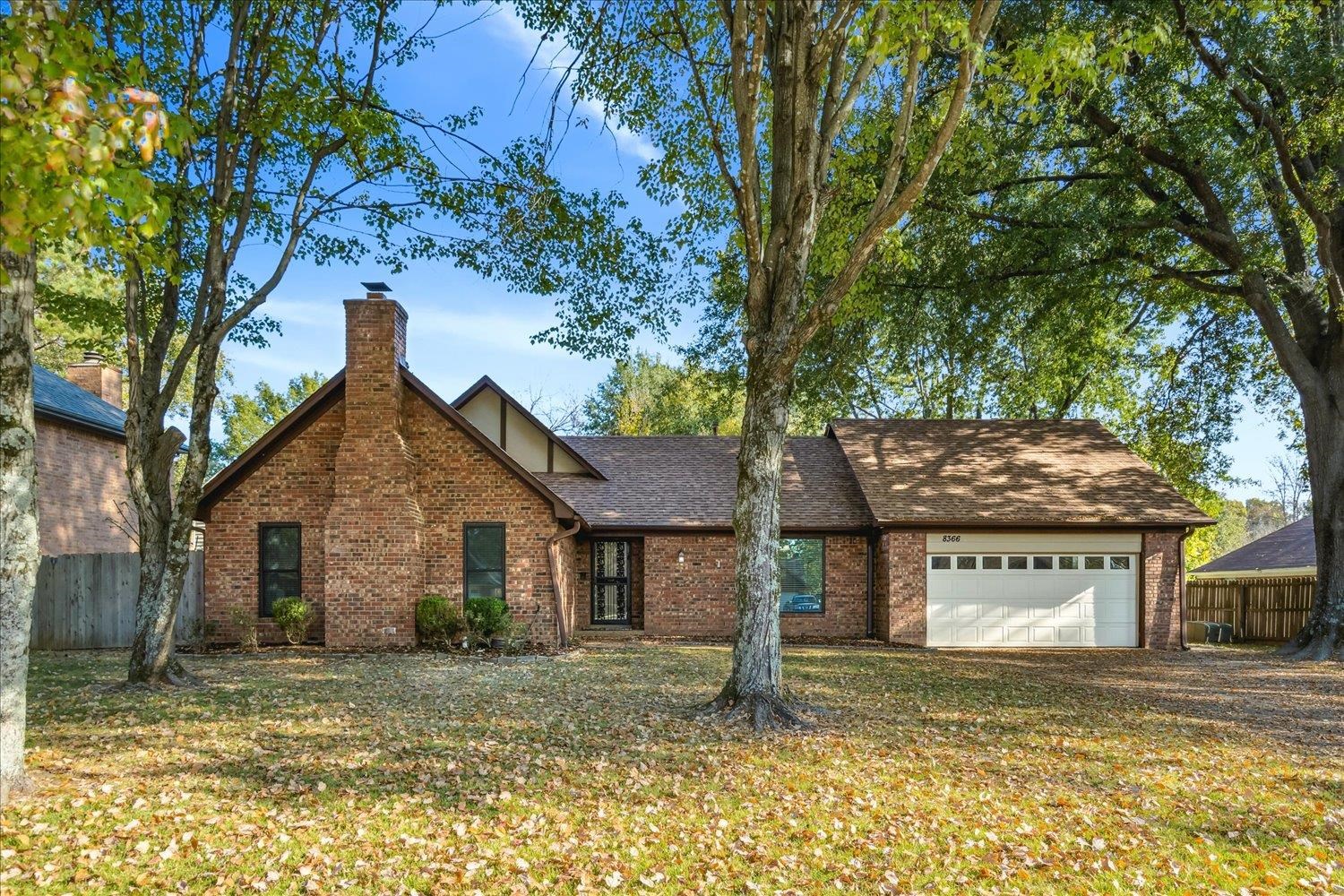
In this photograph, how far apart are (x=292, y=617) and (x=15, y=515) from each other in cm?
934

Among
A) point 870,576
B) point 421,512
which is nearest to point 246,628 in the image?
point 421,512

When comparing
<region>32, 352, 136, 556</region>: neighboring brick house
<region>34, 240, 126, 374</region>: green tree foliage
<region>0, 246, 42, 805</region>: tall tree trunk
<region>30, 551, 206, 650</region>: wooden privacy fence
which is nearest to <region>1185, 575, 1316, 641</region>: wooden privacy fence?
<region>0, 246, 42, 805</region>: tall tree trunk

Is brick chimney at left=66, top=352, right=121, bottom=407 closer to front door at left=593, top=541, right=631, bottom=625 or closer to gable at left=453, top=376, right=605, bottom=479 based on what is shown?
gable at left=453, top=376, right=605, bottom=479

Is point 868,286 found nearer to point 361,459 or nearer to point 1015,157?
point 1015,157

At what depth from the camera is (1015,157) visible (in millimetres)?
15086

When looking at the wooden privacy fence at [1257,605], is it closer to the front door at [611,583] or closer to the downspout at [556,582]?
the front door at [611,583]

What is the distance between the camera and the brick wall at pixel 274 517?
48.1 feet

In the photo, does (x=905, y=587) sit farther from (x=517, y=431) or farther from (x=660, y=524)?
(x=517, y=431)

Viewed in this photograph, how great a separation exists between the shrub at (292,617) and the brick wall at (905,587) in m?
11.2

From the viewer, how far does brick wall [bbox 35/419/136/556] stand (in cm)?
1802

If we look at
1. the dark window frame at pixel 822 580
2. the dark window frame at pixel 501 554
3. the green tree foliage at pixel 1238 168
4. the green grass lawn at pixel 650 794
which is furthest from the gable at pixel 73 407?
the green tree foliage at pixel 1238 168

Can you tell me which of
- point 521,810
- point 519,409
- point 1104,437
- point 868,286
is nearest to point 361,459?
point 519,409

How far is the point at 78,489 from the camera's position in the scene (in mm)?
19125

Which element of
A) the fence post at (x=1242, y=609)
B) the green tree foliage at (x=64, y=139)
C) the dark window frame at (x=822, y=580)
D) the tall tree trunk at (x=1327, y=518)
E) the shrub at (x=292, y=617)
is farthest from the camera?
the fence post at (x=1242, y=609)
